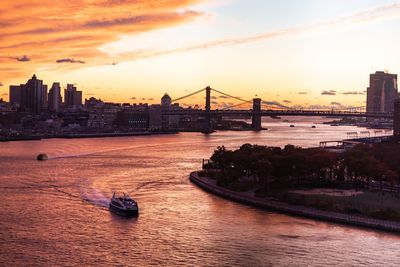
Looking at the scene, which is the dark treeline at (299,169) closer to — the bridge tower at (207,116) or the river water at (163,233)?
the river water at (163,233)

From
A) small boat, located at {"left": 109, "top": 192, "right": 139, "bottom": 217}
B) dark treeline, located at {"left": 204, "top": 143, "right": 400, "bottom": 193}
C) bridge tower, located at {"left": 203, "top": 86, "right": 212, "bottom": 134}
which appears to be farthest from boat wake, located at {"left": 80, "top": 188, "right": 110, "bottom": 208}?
bridge tower, located at {"left": 203, "top": 86, "right": 212, "bottom": 134}

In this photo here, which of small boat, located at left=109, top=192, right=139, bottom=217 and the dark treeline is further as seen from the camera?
the dark treeline

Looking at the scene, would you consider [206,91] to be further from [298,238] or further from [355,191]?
[298,238]

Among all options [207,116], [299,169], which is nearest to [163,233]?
[299,169]

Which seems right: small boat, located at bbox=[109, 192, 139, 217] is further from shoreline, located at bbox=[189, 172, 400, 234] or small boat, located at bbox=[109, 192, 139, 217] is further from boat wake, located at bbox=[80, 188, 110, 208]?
shoreline, located at bbox=[189, 172, 400, 234]

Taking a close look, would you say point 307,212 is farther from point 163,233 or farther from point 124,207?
point 124,207

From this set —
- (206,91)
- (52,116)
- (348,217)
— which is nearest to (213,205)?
(348,217)
